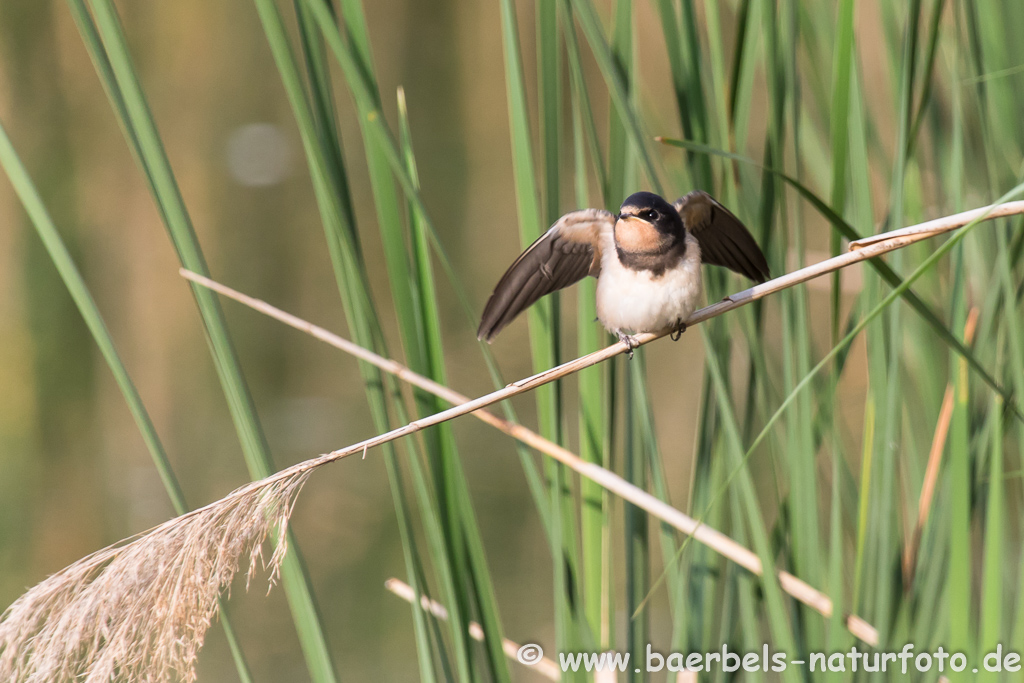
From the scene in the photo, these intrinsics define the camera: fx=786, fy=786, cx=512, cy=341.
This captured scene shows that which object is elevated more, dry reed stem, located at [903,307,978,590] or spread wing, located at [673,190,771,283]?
spread wing, located at [673,190,771,283]

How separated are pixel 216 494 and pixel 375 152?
6.95 ft

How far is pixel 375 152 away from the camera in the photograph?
665mm

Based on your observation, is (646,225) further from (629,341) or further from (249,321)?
(249,321)

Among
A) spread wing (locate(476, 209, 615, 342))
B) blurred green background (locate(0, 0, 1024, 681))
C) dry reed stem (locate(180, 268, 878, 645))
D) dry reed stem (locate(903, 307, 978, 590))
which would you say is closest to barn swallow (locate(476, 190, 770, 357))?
spread wing (locate(476, 209, 615, 342))

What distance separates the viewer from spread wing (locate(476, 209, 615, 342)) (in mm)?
801

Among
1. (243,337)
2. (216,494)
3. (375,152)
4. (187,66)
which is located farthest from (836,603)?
(187,66)

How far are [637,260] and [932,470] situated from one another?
0.41 m

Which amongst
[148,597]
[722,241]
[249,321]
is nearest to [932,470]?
[722,241]

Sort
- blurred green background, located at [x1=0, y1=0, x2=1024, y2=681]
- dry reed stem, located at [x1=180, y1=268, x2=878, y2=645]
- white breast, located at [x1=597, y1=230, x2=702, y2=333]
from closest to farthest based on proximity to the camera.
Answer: dry reed stem, located at [x1=180, y1=268, x2=878, y2=645], white breast, located at [x1=597, y1=230, x2=702, y2=333], blurred green background, located at [x1=0, y1=0, x2=1024, y2=681]

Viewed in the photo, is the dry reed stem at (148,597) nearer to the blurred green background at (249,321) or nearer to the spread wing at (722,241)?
the spread wing at (722,241)

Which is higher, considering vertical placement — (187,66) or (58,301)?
(187,66)

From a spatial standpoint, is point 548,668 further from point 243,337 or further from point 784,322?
point 243,337

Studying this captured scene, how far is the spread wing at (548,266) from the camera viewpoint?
31.5 inches

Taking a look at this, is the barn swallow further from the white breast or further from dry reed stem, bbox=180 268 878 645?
dry reed stem, bbox=180 268 878 645
